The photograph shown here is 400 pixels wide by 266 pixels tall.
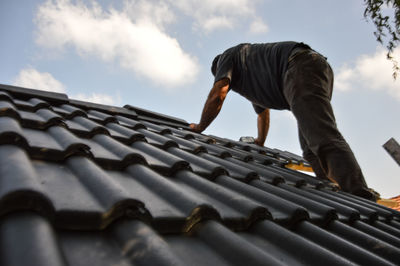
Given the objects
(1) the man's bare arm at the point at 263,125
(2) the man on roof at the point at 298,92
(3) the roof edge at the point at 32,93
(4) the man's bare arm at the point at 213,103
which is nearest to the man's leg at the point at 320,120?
(2) the man on roof at the point at 298,92

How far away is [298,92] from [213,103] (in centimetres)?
99

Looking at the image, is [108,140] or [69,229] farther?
[108,140]

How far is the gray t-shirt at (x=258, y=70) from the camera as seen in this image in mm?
3221

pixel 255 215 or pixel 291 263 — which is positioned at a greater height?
pixel 255 215

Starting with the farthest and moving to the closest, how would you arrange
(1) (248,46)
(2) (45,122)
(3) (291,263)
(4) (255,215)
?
(1) (248,46) < (2) (45,122) < (4) (255,215) < (3) (291,263)

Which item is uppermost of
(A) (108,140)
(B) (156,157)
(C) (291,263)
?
(A) (108,140)

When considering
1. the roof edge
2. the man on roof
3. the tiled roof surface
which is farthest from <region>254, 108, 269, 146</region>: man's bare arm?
the roof edge

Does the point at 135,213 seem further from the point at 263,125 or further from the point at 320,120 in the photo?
the point at 263,125

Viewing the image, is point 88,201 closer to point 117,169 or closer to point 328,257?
point 117,169

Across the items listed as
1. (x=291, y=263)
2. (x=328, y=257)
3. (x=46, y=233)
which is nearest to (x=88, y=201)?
(x=46, y=233)

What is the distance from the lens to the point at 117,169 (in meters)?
1.28

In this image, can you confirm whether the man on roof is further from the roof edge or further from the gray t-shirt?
the roof edge

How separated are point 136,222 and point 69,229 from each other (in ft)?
0.58

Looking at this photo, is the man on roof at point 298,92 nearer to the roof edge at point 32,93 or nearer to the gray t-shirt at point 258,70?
the gray t-shirt at point 258,70
